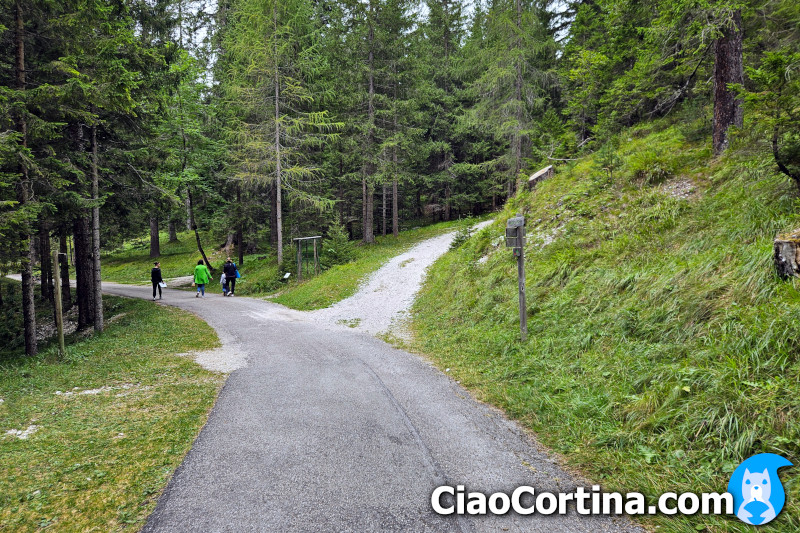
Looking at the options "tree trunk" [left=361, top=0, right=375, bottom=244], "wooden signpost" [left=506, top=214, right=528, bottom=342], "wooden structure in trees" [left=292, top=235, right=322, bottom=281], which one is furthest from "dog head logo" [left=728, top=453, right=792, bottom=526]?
"tree trunk" [left=361, top=0, right=375, bottom=244]

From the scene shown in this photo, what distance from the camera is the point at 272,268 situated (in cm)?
2198

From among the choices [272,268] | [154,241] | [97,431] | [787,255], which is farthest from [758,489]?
Answer: [154,241]

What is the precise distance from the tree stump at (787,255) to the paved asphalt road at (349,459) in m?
3.56

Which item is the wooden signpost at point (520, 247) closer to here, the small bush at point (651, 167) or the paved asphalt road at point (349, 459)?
the paved asphalt road at point (349, 459)

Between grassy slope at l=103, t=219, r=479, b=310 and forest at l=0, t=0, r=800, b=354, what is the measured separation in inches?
78.6

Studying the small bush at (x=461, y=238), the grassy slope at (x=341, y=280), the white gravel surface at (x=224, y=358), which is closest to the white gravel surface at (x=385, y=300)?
the grassy slope at (x=341, y=280)

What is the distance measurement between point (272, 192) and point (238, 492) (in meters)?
22.2

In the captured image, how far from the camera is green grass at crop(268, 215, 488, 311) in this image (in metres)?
14.9

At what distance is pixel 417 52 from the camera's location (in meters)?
23.9

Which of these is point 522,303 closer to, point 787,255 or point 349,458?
point 787,255

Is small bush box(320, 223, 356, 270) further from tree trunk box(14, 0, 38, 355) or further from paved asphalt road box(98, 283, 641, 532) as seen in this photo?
paved asphalt road box(98, 283, 641, 532)

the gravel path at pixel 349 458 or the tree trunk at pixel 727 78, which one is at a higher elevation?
the tree trunk at pixel 727 78

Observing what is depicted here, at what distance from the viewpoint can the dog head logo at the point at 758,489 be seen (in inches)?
101

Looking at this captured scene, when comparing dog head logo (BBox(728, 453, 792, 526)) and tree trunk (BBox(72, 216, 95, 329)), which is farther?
tree trunk (BBox(72, 216, 95, 329))
